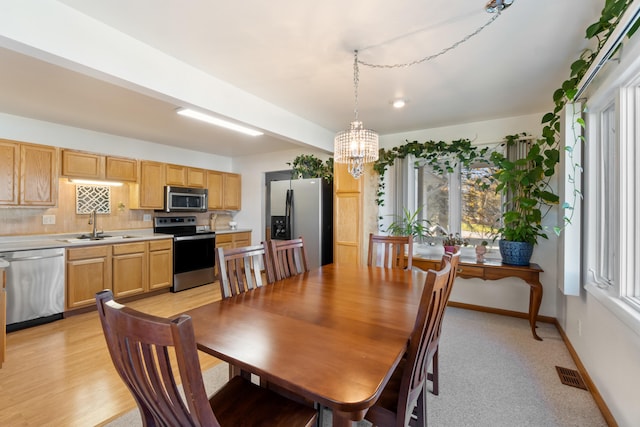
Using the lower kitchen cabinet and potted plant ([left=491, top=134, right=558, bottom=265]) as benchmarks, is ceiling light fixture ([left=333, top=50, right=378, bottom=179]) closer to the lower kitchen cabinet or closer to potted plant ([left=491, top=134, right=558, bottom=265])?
potted plant ([left=491, top=134, right=558, bottom=265])

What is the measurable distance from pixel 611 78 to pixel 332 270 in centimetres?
222

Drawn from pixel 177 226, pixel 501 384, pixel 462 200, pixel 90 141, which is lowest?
pixel 501 384

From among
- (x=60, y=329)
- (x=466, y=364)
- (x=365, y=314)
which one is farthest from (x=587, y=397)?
(x=60, y=329)

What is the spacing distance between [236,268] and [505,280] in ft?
10.6

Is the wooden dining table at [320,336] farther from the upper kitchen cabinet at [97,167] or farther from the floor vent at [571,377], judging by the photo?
the upper kitchen cabinet at [97,167]

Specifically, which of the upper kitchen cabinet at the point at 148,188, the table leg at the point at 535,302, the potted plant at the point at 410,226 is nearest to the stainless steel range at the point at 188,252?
the upper kitchen cabinet at the point at 148,188

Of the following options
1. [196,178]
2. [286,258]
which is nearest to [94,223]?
[196,178]

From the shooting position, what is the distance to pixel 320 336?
3.93 feet

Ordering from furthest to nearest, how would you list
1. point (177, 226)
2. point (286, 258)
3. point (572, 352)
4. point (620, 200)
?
1. point (177, 226)
2. point (572, 352)
3. point (286, 258)
4. point (620, 200)

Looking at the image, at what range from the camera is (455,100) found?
2926mm

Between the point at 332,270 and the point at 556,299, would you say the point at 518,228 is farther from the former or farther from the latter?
the point at 332,270

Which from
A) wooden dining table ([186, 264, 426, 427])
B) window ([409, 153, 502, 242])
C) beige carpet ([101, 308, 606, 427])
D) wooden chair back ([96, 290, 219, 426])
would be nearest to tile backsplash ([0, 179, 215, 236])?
beige carpet ([101, 308, 606, 427])

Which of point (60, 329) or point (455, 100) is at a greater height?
point (455, 100)

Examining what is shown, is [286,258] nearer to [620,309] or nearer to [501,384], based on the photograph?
[501,384]
